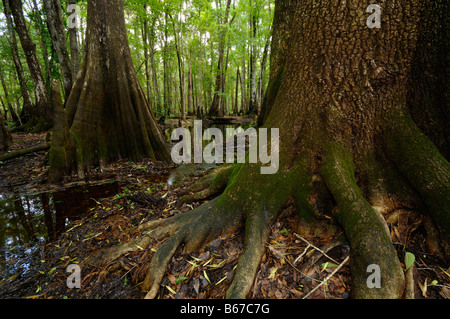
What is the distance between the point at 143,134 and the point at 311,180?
568 centimetres

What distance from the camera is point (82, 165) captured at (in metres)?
5.12

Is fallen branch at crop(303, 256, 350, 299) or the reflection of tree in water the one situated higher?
fallen branch at crop(303, 256, 350, 299)

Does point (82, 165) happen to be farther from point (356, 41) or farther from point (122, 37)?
point (356, 41)

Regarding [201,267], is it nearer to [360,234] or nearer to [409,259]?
[360,234]

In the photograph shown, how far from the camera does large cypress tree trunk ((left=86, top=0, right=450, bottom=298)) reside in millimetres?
1998

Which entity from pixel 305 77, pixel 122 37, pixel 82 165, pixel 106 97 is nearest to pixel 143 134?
pixel 106 97

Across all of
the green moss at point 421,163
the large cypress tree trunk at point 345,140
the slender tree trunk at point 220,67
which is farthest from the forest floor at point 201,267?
the slender tree trunk at point 220,67

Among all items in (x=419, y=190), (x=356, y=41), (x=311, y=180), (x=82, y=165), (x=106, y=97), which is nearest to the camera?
(x=419, y=190)

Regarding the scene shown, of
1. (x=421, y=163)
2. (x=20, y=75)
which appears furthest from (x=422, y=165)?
(x=20, y=75)

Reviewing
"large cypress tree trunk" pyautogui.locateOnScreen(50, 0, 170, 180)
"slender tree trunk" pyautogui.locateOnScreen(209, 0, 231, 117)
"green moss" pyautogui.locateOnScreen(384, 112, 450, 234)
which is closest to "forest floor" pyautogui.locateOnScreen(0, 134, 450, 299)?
"green moss" pyautogui.locateOnScreen(384, 112, 450, 234)

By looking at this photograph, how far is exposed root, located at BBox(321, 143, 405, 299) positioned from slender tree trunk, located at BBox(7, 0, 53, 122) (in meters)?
13.9

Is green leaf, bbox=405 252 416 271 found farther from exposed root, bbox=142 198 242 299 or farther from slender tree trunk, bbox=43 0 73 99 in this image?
slender tree trunk, bbox=43 0 73 99

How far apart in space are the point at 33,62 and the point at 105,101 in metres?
7.80

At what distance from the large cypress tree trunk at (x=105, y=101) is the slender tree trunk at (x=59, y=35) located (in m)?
4.57
